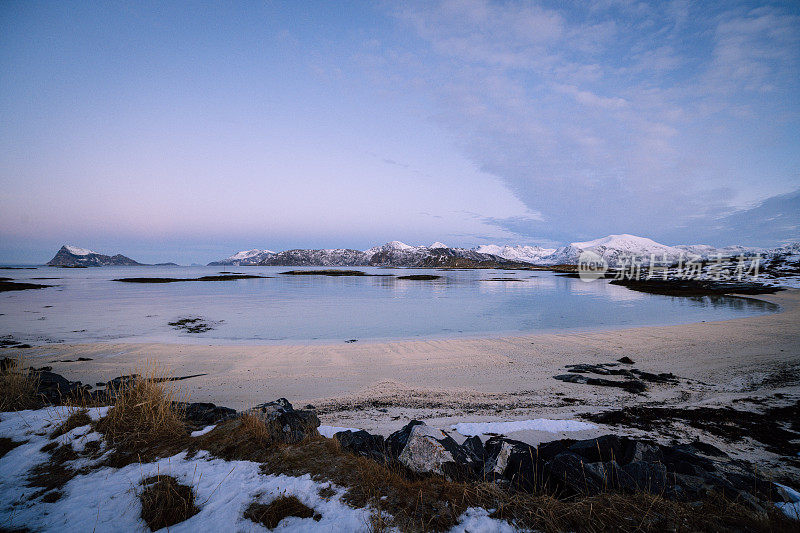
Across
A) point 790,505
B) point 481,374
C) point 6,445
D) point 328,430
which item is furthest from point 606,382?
point 6,445

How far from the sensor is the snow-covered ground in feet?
11.4

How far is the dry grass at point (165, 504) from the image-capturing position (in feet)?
11.7

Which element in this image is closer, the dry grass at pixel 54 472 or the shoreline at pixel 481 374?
the dry grass at pixel 54 472

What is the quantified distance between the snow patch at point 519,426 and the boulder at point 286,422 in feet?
10.7

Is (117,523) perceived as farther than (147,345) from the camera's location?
No

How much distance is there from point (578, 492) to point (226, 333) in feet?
72.2

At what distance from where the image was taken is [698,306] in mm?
33938

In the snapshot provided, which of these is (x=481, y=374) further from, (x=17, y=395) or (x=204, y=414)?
(x=17, y=395)

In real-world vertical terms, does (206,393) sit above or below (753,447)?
below

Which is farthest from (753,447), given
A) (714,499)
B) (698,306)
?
(698,306)

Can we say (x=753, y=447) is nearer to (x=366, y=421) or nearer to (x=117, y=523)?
(x=366, y=421)

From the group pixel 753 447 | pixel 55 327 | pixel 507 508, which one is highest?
pixel 507 508

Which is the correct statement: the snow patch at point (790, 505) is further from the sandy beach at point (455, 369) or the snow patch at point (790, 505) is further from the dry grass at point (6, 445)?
the dry grass at point (6, 445)

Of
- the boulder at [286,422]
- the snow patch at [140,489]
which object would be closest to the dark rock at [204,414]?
the boulder at [286,422]
